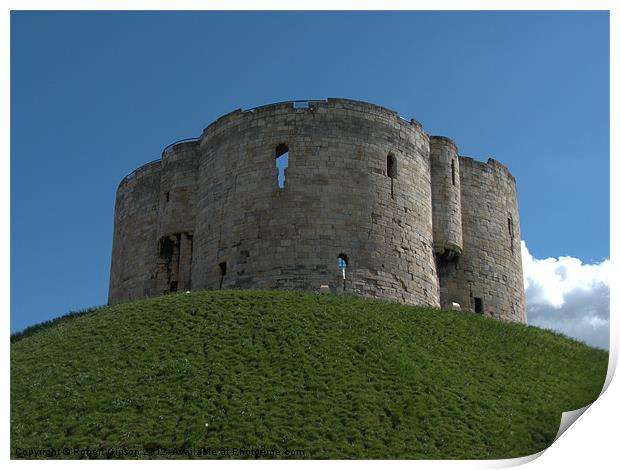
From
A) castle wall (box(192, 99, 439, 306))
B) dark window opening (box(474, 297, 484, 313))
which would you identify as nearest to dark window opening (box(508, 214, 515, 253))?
dark window opening (box(474, 297, 484, 313))

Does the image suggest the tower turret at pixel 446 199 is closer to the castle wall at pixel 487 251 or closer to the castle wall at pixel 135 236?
the castle wall at pixel 487 251

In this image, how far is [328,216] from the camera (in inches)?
1156

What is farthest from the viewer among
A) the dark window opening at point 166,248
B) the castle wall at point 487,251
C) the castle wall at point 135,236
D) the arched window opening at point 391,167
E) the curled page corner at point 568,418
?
the castle wall at point 135,236

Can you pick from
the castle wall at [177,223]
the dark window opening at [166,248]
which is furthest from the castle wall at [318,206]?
the dark window opening at [166,248]

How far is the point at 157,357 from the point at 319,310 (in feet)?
18.2

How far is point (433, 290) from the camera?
31438 mm

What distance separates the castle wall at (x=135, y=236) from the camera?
3525 cm

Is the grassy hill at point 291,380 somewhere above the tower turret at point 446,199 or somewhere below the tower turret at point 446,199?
below

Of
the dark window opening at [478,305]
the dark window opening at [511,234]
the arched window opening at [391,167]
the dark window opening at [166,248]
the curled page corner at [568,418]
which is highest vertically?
the arched window opening at [391,167]

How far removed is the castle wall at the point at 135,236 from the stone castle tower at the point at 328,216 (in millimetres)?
95

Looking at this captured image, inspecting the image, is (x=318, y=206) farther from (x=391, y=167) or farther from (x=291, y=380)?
(x=291, y=380)

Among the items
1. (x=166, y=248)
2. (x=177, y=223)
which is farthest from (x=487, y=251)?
(x=166, y=248)

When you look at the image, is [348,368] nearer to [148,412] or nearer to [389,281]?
[148,412]

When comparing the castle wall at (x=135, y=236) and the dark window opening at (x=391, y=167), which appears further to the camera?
the castle wall at (x=135, y=236)
